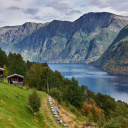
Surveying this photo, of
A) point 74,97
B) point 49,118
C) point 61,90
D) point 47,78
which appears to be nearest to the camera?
point 49,118

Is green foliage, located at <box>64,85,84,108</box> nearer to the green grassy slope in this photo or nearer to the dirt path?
the dirt path

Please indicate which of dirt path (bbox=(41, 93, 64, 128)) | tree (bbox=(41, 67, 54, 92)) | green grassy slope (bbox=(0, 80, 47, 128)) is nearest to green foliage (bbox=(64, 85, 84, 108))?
tree (bbox=(41, 67, 54, 92))

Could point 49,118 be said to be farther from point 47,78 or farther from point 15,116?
point 47,78

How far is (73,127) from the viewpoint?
29.5 meters

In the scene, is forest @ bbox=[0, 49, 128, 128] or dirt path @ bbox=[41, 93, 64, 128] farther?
forest @ bbox=[0, 49, 128, 128]

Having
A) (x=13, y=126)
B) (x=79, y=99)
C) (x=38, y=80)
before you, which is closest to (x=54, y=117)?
(x=13, y=126)

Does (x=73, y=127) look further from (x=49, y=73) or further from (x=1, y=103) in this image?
(x=49, y=73)

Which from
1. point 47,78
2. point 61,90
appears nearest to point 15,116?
point 47,78

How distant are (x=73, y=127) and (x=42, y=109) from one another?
8586mm

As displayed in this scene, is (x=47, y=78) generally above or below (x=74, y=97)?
above

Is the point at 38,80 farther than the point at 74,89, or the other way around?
the point at 38,80

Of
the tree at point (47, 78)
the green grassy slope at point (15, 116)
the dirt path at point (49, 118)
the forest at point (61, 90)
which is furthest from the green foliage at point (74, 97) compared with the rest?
the green grassy slope at point (15, 116)

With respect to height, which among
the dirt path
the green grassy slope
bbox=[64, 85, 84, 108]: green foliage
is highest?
the green grassy slope

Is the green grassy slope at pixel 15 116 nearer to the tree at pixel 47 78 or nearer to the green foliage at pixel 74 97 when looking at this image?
the green foliage at pixel 74 97
